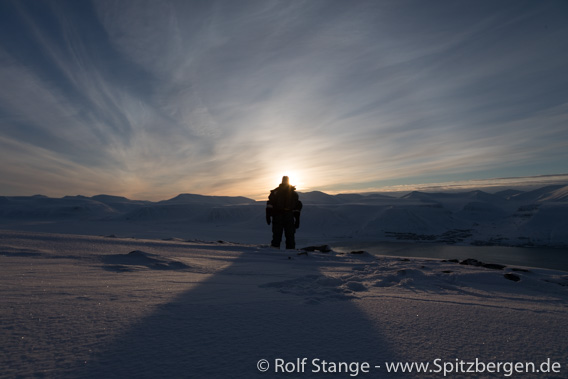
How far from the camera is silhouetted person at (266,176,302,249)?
10438 mm

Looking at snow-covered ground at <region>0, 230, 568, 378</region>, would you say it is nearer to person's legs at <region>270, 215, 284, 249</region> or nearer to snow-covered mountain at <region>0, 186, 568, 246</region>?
person's legs at <region>270, 215, 284, 249</region>

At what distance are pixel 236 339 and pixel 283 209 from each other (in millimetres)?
8703

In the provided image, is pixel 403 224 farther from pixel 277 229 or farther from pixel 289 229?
pixel 277 229

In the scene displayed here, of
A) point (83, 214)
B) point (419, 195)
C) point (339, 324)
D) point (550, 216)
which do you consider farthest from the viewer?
point (419, 195)

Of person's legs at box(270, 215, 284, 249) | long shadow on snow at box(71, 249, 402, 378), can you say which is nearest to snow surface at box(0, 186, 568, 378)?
long shadow on snow at box(71, 249, 402, 378)

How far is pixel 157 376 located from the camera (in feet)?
4.52

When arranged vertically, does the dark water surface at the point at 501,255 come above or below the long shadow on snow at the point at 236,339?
below

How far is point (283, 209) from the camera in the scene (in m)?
10.5

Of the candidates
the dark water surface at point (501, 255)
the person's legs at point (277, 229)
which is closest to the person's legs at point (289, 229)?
the person's legs at point (277, 229)

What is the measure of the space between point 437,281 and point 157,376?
397 centimetres

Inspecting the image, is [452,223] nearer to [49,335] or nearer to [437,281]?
[437,281]

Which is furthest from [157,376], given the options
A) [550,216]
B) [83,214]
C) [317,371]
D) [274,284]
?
[83,214]

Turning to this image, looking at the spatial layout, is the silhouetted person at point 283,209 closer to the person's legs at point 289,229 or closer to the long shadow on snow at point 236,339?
the person's legs at point 289,229

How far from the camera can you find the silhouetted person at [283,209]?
34.2ft
